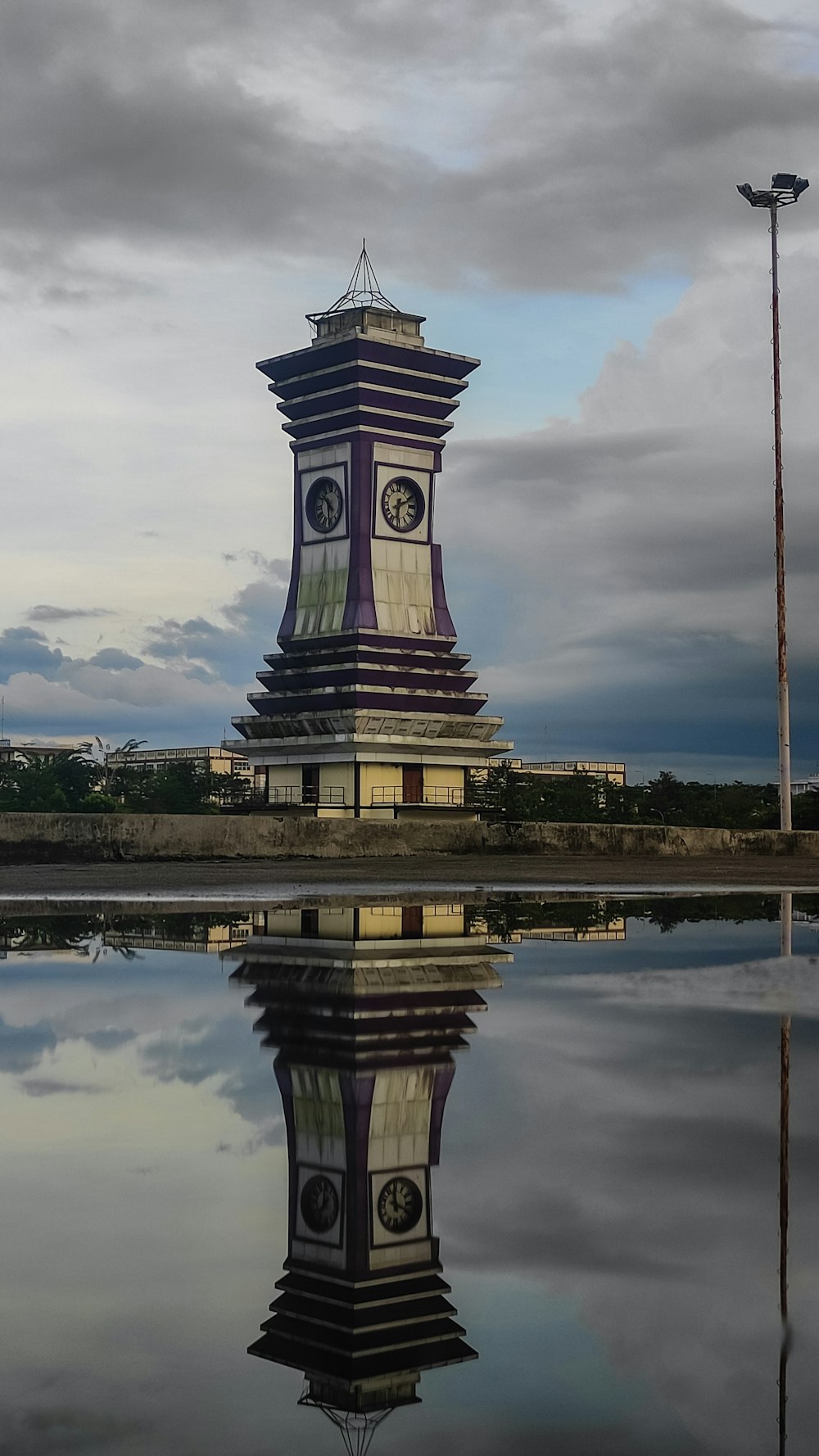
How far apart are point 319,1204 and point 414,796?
5811cm

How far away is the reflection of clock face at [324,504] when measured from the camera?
212ft

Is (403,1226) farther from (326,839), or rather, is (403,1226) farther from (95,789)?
(95,789)

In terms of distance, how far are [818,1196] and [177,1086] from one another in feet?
6.97

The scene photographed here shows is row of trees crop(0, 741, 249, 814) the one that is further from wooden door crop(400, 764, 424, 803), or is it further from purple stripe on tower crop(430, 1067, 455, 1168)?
purple stripe on tower crop(430, 1067, 455, 1168)

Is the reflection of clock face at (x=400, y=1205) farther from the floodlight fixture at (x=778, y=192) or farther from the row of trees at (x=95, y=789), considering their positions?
the row of trees at (x=95, y=789)

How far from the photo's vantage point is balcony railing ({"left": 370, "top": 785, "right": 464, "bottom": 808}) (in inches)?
2383

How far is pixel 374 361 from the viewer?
6225cm

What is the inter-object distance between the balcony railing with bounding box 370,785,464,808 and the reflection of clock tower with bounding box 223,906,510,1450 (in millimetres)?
52539

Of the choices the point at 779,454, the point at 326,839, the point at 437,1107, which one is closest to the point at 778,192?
the point at 779,454

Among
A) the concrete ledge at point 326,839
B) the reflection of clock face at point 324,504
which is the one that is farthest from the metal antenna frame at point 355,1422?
the reflection of clock face at point 324,504

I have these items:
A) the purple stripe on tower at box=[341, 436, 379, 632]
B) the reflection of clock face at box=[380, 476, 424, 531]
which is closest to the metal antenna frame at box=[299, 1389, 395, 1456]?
the purple stripe on tower at box=[341, 436, 379, 632]

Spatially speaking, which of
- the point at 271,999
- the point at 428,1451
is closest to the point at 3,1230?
the point at 428,1451

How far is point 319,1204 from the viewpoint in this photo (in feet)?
10.3

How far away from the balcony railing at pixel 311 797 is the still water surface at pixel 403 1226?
5358 centimetres
